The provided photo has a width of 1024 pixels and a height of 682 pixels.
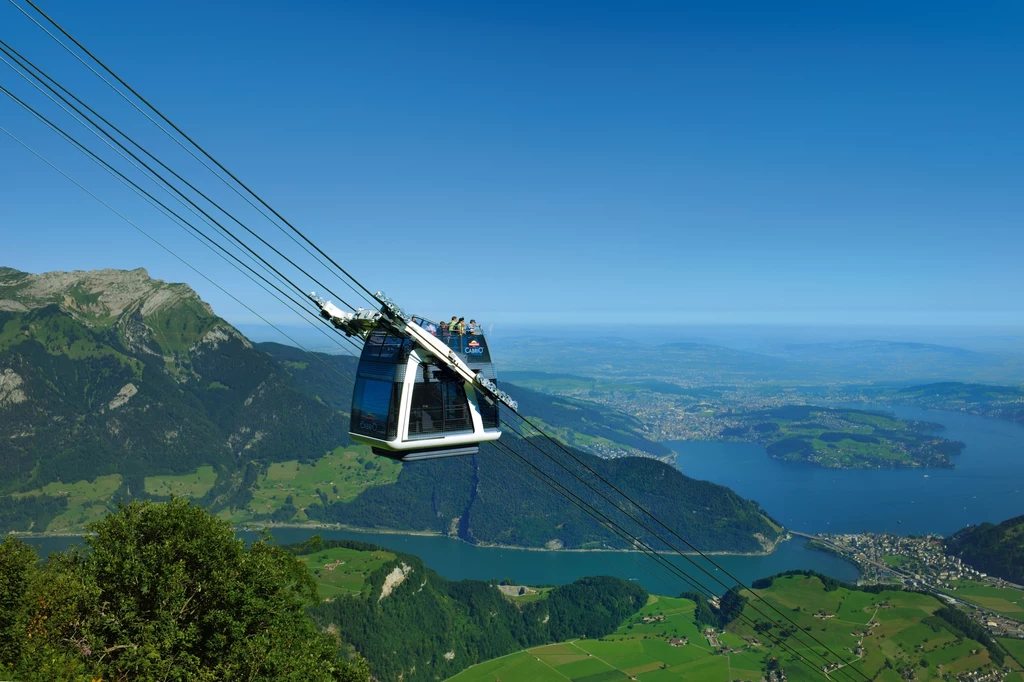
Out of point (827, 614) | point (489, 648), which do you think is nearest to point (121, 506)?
point (489, 648)

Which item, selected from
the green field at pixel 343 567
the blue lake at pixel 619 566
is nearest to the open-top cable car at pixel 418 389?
the green field at pixel 343 567

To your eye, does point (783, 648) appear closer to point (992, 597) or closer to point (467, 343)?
point (992, 597)

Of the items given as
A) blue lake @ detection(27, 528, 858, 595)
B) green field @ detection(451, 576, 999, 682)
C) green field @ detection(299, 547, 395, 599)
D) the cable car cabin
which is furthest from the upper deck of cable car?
blue lake @ detection(27, 528, 858, 595)

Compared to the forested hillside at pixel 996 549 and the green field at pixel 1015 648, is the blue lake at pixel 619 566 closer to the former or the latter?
the forested hillside at pixel 996 549

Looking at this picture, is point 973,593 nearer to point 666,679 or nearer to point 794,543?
point 794,543

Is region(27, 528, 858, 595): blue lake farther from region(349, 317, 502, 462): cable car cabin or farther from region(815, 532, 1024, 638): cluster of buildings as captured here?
region(349, 317, 502, 462): cable car cabin

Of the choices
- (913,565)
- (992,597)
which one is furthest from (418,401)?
(913,565)
